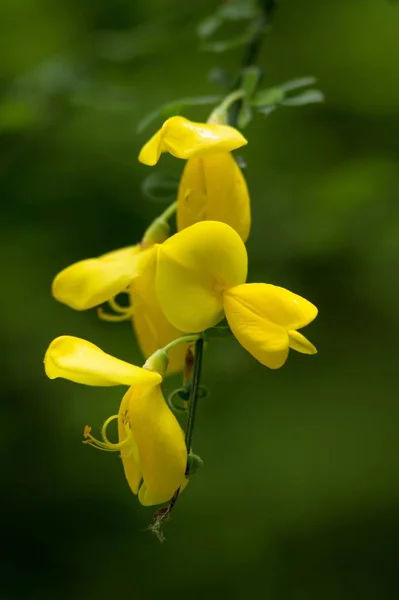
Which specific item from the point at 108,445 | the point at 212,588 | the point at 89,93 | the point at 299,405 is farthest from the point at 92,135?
the point at 212,588

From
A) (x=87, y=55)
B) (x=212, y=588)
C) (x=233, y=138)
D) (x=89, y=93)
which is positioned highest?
(x=87, y=55)

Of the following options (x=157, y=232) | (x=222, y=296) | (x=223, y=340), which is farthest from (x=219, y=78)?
(x=223, y=340)

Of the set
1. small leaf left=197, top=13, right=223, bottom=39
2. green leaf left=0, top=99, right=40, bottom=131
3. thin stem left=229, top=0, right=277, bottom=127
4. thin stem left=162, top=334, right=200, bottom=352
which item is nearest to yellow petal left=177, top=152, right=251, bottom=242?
thin stem left=162, top=334, right=200, bottom=352

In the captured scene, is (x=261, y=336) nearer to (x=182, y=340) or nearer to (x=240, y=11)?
(x=182, y=340)

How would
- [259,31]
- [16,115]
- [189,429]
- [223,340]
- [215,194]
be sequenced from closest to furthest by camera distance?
[189,429]
[215,194]
[259,31]
[16,115]
[223,340]

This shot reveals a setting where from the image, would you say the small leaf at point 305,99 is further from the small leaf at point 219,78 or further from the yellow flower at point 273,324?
the yellow flower at point 273,324

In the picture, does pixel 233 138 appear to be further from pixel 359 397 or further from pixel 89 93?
pixel 359 397

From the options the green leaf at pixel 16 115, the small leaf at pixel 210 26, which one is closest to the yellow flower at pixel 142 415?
the small leaf at pixel 210 26
